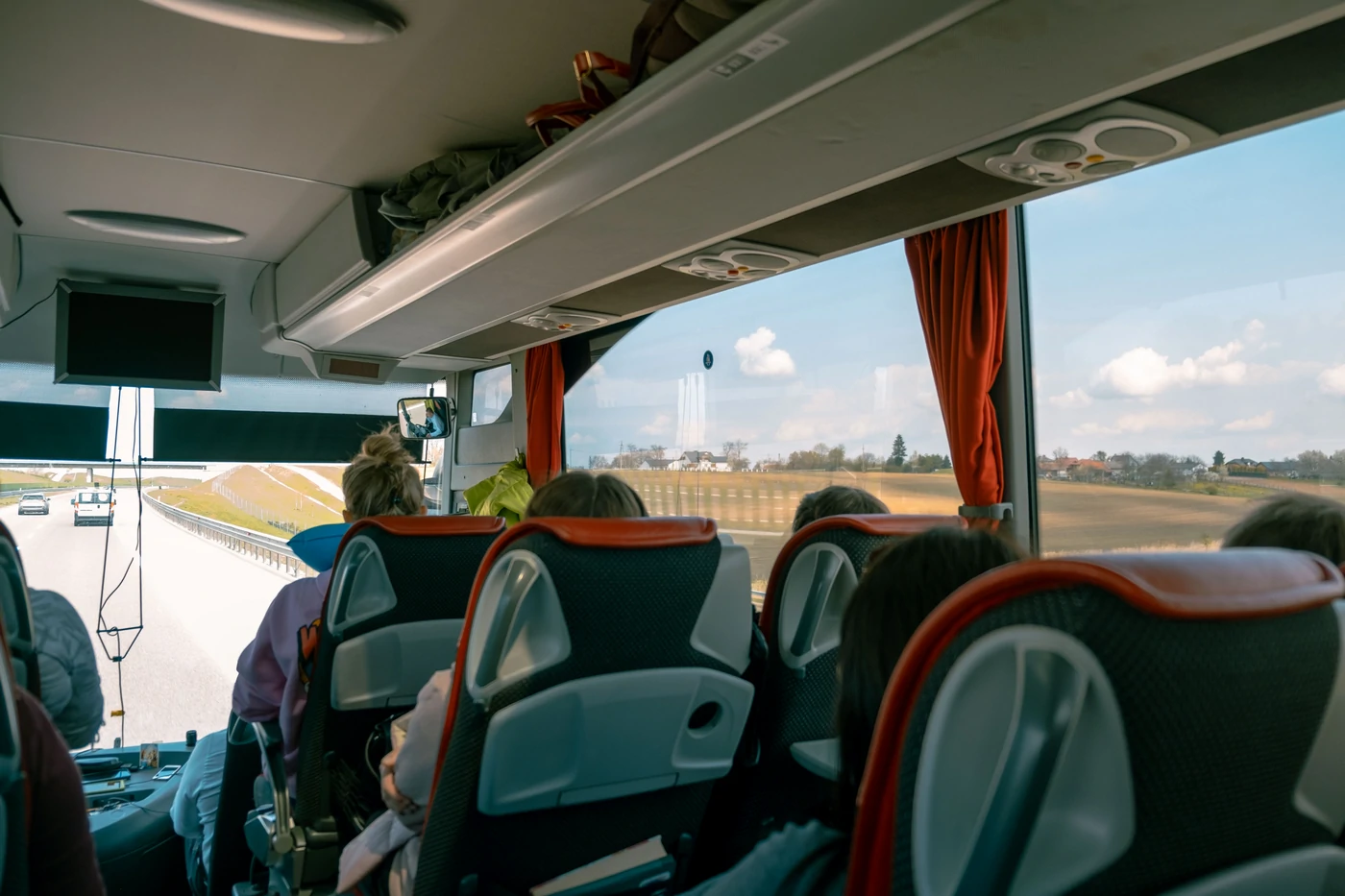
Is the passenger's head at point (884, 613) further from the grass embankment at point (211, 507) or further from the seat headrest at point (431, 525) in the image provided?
the grass embankment at point (211, 507)

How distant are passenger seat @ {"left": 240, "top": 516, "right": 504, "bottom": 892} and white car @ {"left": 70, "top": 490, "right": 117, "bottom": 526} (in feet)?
12.4

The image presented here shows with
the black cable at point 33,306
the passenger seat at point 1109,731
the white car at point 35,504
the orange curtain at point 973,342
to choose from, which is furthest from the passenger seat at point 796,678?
the black cable at point 33,306

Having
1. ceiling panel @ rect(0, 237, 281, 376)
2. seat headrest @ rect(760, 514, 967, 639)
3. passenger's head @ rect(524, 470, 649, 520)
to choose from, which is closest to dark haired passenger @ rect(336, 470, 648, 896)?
passenger's head @ rect(524, 470, 649, 520)

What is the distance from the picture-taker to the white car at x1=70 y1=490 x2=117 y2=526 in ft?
18.6

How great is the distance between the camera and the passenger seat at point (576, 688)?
1.64m

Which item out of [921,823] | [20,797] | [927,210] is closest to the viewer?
[921,823]

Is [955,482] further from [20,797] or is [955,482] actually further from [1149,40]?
[20,797]

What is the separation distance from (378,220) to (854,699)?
397 centimetres

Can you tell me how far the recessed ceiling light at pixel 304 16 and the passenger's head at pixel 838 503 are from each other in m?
1.99

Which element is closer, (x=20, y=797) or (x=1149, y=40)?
(x=20, y=797)

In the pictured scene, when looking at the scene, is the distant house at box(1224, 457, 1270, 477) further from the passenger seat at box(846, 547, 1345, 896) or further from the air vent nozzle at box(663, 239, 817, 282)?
the passenger seat at box(846, 547, 1345, 896)

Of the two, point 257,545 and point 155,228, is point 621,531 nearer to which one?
point 155,228

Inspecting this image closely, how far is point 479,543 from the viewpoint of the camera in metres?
2.67

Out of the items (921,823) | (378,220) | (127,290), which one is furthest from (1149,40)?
(127,290)
